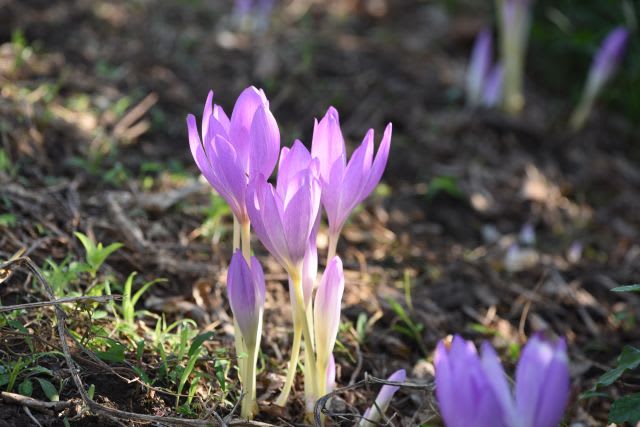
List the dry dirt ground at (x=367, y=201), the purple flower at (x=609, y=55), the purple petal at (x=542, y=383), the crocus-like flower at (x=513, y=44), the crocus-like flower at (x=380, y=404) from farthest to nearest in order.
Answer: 1. the crocus-like flower at (x=513, y=44)
2. the purple flower at (x=609, y=55)
3. the dry dirt ground at (x=367, y=201)
4. the crocus-like flower at (x=380, y=404)
5. the purple petal at (x=542, y=383)

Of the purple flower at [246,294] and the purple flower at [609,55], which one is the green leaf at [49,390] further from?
the purple flower at [609,55]

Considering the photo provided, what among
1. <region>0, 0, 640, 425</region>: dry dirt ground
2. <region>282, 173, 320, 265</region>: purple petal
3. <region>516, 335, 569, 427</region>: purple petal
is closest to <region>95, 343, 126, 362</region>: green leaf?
<region>0, 0, 640, 425</region>: dry dirt ground

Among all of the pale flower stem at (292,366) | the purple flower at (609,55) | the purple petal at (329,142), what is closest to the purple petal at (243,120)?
the purple petal at (329,142)

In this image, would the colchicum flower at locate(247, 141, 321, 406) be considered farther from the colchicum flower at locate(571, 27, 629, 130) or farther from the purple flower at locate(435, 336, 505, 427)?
the colchicum flower at locate(571, 27, 629, 130)


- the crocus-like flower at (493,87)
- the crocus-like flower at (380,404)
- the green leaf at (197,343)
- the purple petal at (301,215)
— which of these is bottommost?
the crocus-like flower at (493,87)

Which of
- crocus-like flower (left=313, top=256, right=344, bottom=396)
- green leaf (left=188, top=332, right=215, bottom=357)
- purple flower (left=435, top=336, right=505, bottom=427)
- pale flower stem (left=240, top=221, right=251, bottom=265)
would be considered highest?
pale flower stem (left=240, top=221, right=251, bottom=265)

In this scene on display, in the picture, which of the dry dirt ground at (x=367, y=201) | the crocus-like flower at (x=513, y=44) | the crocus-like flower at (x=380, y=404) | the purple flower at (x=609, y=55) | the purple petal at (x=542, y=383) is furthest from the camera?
the crocus-like flower at (x=513, y=44)

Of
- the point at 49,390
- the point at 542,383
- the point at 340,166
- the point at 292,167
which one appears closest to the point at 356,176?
the point at 340,166

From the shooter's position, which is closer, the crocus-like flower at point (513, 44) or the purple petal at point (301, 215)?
the purple petal at point (301, 215)
